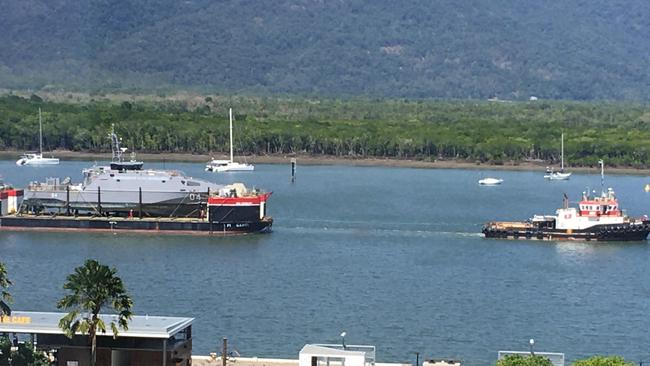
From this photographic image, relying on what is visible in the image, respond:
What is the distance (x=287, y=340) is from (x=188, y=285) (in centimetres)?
970

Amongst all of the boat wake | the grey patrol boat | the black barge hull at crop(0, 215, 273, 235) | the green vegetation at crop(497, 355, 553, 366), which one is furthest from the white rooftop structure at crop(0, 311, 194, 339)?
the grey patrol boat

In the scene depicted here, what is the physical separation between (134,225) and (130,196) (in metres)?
1.97

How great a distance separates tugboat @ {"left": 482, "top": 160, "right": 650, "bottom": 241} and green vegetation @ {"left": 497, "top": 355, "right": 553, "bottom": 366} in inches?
1263

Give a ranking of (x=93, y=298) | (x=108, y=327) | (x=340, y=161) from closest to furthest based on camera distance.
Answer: (x=93, y=298)
(x=108, y=327)
(x=340, y=161)

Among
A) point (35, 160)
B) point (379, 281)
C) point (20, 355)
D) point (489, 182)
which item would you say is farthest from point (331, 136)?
point (20, 355)

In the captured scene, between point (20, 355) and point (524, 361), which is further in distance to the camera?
point (524, 361)

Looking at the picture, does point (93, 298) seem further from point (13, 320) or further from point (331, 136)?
point (331, 136)

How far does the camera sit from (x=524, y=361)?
29516 millimetres

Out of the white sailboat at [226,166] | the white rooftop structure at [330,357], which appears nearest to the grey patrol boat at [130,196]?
the white sailboat at [226,166]

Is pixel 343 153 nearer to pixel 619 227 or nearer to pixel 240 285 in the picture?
pixel 619 227

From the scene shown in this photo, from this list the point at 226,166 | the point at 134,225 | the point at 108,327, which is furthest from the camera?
the point at 226,166

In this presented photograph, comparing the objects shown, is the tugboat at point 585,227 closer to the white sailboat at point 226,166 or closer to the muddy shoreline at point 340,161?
the white sailboat at point 226,166

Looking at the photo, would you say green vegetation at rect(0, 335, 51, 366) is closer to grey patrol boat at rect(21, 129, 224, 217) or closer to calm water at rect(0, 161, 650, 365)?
calm water at rect(0, 161, 650, 365)

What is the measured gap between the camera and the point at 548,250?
5962 cm
